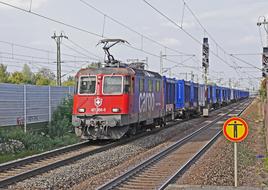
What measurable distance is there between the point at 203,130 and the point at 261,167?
12.6 m

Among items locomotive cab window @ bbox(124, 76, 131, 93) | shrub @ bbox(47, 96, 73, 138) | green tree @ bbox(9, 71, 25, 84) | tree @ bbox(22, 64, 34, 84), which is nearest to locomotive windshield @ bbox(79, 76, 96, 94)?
locomotive cab window @ bbox(124, 76, 131, 93)

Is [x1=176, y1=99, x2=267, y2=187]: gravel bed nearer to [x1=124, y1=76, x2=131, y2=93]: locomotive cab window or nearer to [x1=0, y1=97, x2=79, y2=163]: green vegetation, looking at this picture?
[x1=124, y1=76, x2=131, y2=93]: locomotive cab window

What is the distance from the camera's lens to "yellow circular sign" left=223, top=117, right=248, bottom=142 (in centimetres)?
909

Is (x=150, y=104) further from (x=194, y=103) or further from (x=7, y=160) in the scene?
(x=194, y=103)

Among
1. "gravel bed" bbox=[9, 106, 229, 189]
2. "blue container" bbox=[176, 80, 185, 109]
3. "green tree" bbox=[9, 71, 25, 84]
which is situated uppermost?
"green tree" bbox=[9, 71, 25, 84]

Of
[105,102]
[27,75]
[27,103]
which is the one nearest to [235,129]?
[105,102]

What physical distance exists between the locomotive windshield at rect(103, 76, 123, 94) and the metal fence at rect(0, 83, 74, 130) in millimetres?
4285

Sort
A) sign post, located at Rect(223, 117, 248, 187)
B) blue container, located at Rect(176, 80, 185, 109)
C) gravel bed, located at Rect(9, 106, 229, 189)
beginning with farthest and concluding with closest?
1. blue container, located at Rect(176, 80, 185, 109)
2. gravel bed, located at Rect(9, 106, 229, 189)
3. sign post, located at Rect(223, 117, 248, 187)

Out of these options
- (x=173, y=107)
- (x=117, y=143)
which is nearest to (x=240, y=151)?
(x=117, y=143)

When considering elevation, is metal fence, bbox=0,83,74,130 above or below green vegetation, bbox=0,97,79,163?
above

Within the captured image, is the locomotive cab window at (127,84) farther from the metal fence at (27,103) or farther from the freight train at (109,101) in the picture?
the metal fence at (27,103)

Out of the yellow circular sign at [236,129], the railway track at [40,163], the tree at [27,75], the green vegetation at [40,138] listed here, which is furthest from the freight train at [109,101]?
the tree at [27,75]

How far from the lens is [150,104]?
69.5ft

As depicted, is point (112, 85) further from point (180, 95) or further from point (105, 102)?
point (180, 95)
